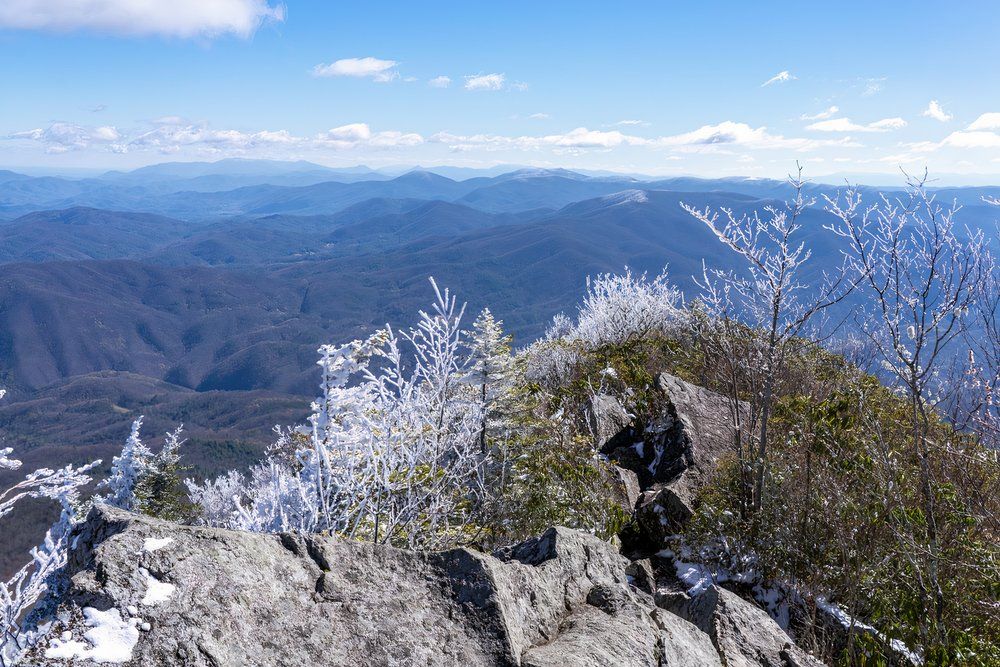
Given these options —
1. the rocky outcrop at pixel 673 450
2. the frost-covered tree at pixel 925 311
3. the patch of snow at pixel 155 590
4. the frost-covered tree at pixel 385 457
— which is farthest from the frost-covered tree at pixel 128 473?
the frost-covered tree at pixel 925 311

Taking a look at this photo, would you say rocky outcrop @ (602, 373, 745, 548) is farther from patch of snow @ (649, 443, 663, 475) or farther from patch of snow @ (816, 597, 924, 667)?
patch of snow @ (816, 597, 924, 667)

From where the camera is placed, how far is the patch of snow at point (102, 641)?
2311mm

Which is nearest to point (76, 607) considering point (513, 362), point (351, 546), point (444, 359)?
point (351, 546)

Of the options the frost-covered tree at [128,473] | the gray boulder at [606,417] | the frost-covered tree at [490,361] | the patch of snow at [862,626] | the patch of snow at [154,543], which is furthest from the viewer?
the frost-covered tree at [128,473]

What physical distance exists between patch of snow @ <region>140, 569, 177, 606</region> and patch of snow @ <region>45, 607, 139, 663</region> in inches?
4.8

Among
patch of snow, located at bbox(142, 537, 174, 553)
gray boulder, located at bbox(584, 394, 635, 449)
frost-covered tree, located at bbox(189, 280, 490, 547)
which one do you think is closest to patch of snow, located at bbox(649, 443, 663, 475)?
gray boulder, located at bbox(584, 394, 635, 449)

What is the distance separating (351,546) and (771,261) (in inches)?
261

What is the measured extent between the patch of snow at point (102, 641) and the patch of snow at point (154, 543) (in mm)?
364

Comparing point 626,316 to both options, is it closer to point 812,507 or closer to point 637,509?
point 637,509

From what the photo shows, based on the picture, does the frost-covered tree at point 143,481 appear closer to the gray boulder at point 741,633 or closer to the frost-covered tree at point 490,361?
the frost-covered tree at point 490,361

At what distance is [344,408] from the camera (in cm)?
802

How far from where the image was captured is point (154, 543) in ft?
9.41

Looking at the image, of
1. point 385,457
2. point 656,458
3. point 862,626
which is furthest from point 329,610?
point 656,458

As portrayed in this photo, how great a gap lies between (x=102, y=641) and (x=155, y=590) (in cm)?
31
